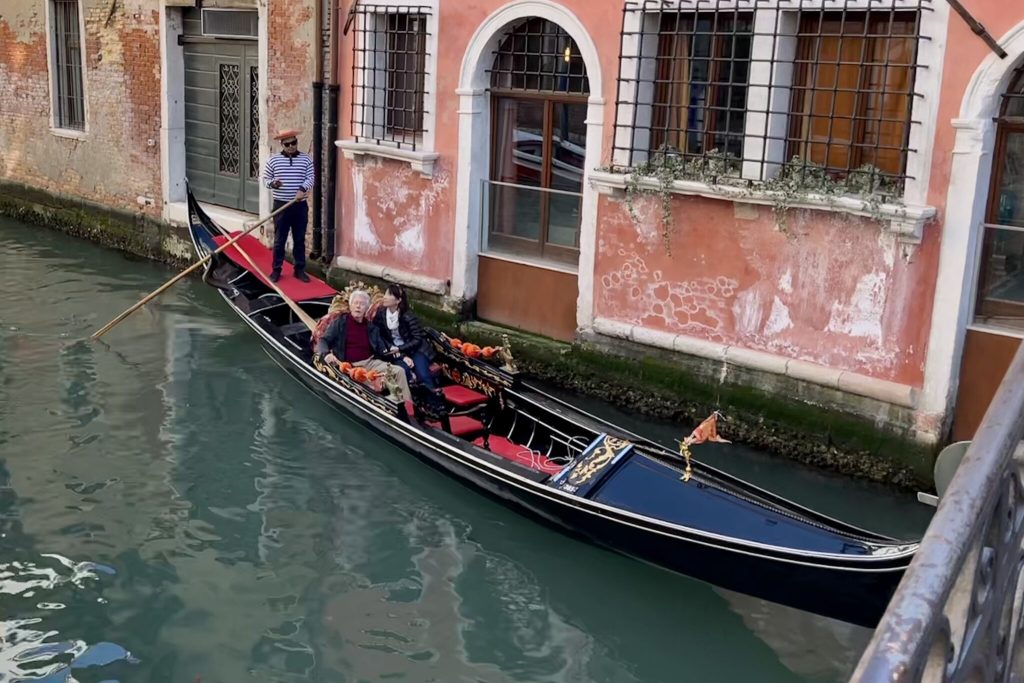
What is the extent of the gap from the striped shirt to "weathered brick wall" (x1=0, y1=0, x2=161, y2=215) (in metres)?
2.51

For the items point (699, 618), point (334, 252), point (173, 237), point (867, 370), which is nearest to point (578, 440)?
point (699, 618)

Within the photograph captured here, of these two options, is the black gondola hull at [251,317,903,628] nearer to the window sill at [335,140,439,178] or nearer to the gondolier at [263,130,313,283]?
the window sill at [335,140,439,178]

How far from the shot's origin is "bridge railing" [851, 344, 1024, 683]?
94 centimetres

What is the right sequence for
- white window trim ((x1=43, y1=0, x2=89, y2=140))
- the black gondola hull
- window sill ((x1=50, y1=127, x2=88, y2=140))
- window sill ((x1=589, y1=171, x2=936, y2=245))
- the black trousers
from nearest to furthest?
the black gondola hull → window sill ((x1=589, y1=171, x2=936, y2=245)) → the black trousers → white window trim ((x1=43, y1=0, x2=89, y2=140)) → window sill ((x1=50, y1=127, x2=88, y2=140))

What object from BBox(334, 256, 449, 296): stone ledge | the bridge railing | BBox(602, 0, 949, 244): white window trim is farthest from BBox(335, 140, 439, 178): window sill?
the bridge railing

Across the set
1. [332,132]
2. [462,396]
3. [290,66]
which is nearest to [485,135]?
[332,132]

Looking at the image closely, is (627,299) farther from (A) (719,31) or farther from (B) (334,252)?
(B) (334,252)

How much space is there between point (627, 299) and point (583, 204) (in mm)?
603

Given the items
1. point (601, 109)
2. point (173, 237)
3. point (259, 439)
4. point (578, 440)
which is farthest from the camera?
point (173, 237)

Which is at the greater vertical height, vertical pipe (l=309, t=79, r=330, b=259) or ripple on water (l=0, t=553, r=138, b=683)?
vertical pipe (l=309, t=79, r=330, b=259)

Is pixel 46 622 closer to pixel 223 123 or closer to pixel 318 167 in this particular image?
pixel 318 167

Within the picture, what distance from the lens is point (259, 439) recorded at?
5594 mm

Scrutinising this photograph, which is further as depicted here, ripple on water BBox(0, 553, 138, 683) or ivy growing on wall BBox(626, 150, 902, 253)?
ivy growing on wall BBox(626, 150, 902, 253)

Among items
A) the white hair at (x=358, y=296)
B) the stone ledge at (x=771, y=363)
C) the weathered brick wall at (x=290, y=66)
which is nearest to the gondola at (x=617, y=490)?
the white hair at (x=358, y=296)
